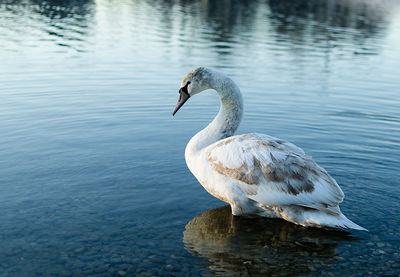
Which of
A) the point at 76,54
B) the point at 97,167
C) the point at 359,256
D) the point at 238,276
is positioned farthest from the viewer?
the point at 76,54

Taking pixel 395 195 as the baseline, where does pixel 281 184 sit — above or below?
above

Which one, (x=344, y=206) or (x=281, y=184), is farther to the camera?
(x=344, y=206)

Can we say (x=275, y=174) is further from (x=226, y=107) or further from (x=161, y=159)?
(x=161, y=159)

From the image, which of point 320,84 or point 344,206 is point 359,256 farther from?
point 320,84

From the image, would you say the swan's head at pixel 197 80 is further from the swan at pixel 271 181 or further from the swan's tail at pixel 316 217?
the swan's tail at pixel 316 217

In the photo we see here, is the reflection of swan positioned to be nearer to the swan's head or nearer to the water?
the water

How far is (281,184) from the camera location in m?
6.90

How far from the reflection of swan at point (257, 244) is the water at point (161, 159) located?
0.03 meters

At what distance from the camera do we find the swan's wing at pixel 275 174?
6805 mm

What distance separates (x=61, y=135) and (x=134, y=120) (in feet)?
7.70

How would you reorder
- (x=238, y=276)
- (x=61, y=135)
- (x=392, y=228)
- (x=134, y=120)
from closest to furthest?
(x=238, y=276), (x=392, y=228), (x=61, y=135), (x=134, y=120)

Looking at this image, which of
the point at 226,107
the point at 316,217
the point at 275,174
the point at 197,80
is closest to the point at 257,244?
the point at 316,217

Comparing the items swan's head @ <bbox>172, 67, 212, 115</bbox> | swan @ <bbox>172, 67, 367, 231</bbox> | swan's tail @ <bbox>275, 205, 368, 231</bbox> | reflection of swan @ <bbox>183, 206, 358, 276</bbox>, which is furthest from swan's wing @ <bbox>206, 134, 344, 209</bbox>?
swan's head @ <bbox>172, 67, 212, 115</bbox>

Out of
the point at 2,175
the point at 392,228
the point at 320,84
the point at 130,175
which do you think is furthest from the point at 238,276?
the point at 320,84
